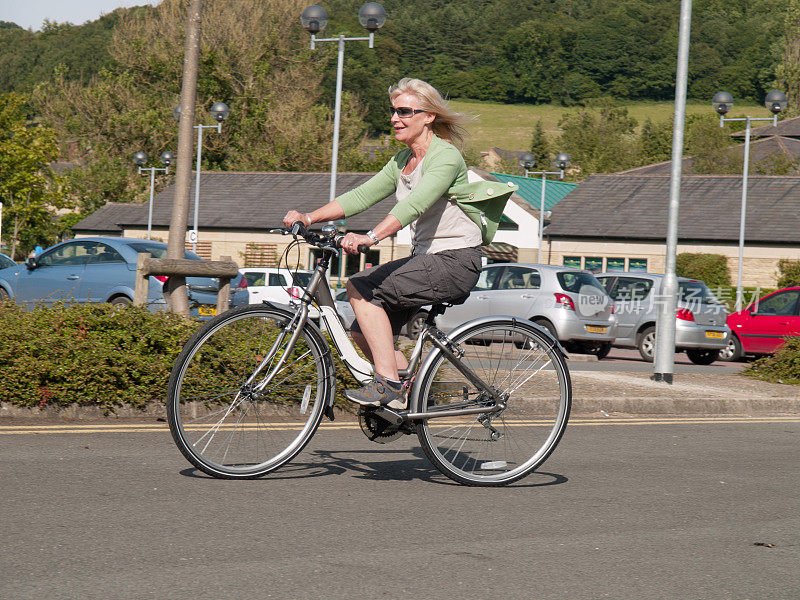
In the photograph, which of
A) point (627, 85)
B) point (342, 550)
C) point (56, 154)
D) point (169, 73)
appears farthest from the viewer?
point (627, 85)

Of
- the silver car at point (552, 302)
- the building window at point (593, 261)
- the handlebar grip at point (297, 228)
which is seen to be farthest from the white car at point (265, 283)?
the building window at point (593, 261)

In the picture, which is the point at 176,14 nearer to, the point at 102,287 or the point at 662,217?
the point at 662,217

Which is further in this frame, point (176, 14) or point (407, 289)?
point (176, 14)

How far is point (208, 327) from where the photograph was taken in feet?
17.4

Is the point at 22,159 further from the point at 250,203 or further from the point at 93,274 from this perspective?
the point at 93,274

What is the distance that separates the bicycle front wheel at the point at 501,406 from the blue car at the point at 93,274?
37.3ft

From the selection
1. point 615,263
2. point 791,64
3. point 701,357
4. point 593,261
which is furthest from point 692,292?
point 791,64

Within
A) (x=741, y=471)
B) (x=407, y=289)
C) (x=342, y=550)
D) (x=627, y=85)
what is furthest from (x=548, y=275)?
(x=627, y=85)

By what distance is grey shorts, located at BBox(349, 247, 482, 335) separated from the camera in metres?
5.48

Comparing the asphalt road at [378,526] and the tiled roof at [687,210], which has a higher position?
the tiled roof at [687,210]

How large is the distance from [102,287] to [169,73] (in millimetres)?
60235

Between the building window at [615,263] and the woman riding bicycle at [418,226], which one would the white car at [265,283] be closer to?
the woman riding bicycle at [418,226]

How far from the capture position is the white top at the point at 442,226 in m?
5.61

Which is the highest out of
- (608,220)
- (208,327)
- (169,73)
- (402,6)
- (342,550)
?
(402,6)
